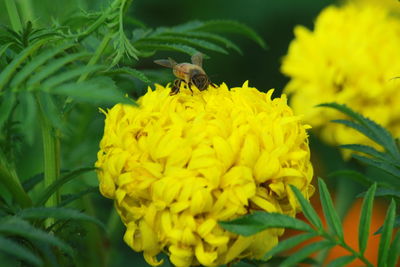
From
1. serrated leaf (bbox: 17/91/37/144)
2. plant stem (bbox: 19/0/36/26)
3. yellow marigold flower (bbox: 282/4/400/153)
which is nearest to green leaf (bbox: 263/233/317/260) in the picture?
serrated leaf (bbox: 17/91/37/144)

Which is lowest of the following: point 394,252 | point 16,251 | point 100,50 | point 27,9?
point 394,252

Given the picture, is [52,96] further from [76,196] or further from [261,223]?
[261,223]

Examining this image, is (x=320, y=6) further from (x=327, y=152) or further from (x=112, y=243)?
(x=112, y=243)

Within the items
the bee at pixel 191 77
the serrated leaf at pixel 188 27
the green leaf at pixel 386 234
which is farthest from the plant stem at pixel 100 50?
the green leaf at pixel 386 234

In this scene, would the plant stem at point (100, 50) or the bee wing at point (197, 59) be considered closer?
the plant stem at point (100, 50)

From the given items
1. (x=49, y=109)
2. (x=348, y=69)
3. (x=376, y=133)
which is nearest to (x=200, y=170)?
(x=49, y=109)

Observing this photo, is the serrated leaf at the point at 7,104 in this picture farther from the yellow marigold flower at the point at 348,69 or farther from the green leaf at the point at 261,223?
the yellow marigold flower at the point at 348,69

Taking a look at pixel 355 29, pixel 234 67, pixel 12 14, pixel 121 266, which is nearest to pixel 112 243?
pixel 121 266

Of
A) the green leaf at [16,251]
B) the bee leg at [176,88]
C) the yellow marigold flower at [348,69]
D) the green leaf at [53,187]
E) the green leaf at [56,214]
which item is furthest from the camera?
the yellow marigold flower at [348,69]
